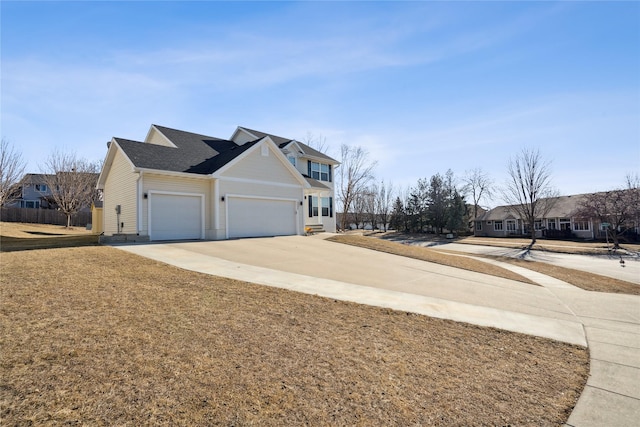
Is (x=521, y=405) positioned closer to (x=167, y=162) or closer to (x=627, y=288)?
(x=627, y=288)

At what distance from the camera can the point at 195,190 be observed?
16.3 m

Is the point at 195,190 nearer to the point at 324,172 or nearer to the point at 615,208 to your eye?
the point at 324,172

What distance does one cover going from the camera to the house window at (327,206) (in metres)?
27.1

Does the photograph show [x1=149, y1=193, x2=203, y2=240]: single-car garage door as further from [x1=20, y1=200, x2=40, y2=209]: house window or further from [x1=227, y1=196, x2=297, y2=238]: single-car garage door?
[x1=20, y1=200, x2=40, y2=209]: house window

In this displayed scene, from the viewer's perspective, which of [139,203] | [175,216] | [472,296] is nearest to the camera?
[472,296]

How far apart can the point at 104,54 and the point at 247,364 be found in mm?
11145

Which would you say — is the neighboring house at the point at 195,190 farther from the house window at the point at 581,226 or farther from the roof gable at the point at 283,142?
the house window at the point at 581,226

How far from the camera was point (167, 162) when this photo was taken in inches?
638

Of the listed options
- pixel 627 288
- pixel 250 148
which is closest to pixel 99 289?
pixel 250 148

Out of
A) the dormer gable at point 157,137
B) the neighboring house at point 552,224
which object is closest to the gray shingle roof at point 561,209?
the neighboring house at point 552,224

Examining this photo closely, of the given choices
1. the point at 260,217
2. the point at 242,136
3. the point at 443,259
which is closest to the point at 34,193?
the point at 242,136

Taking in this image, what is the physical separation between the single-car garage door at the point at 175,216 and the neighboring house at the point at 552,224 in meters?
42.4

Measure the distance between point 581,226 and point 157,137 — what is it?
49061 millimetres

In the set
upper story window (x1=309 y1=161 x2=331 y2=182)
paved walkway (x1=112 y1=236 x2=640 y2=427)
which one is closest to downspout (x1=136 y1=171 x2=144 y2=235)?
paved walkway (x1=112 y1=236 x2=640 y2=427)
